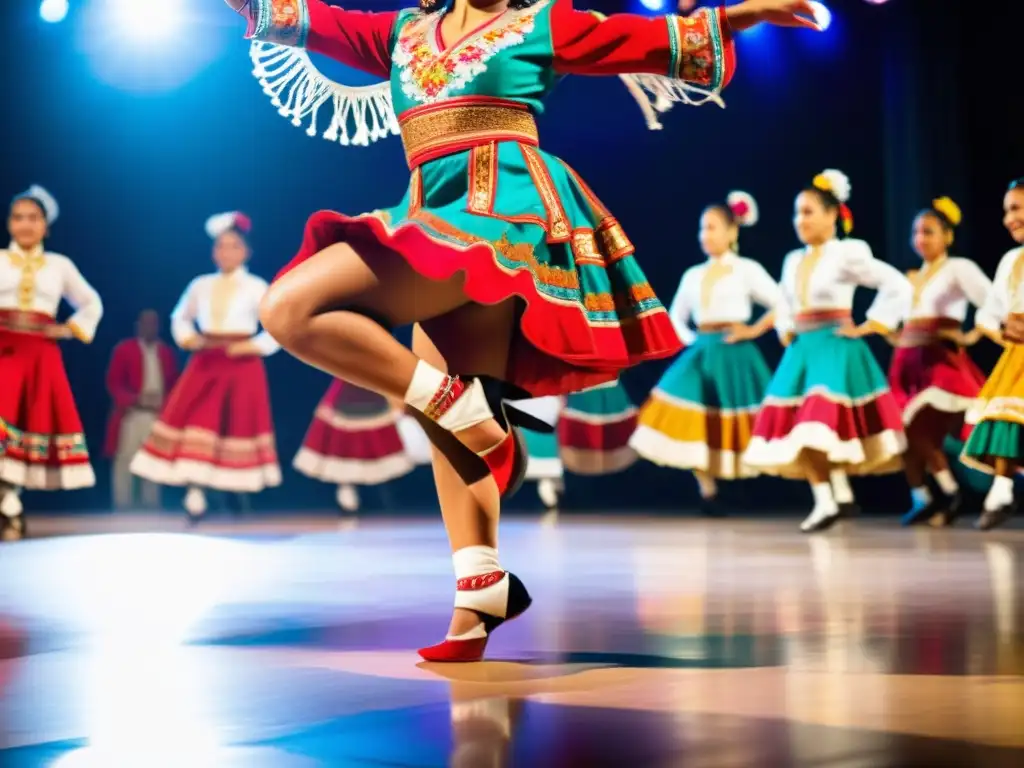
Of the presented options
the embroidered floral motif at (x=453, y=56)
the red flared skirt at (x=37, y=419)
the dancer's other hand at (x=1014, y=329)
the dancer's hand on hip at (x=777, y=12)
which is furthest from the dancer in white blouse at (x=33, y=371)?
the dancer's hand on hip at (x=777, y=12)

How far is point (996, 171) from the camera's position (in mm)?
7270

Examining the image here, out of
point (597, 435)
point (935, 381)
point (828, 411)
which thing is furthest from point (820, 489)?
→ point (597, 435)

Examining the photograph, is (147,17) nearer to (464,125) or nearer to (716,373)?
(716,373)

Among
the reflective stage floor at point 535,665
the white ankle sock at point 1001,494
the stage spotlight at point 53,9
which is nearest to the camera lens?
the reflective stage floor at point 535,665

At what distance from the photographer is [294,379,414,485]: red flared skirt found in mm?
7973

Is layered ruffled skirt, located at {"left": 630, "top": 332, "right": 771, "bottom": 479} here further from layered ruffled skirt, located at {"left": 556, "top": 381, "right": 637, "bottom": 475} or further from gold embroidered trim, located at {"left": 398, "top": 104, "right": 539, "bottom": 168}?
gold embroidered trim, located at {"left": 398, "top": 104, "right": 539, "bottom": 168}

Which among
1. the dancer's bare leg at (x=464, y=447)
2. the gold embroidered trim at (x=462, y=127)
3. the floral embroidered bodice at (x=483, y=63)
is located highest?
the floral embroidered bodice at (x=483, y=63)

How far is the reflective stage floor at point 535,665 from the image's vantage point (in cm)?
Result: 167

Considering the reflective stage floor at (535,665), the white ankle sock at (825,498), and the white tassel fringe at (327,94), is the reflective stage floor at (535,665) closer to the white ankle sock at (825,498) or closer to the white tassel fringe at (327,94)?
the white tassel fringe at (327,94)

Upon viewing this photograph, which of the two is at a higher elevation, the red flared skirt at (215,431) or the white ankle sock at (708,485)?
the red flared skirt at (215,431)

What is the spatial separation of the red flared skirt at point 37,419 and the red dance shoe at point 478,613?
154 inches

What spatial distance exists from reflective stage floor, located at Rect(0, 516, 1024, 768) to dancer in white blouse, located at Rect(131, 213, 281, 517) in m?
2.51

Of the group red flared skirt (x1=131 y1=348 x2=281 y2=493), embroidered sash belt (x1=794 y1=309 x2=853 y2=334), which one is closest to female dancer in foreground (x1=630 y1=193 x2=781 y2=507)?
embroidered sash belt (x1=794 y1=309 x2=853 y2=334)

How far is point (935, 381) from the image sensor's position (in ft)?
21.5
